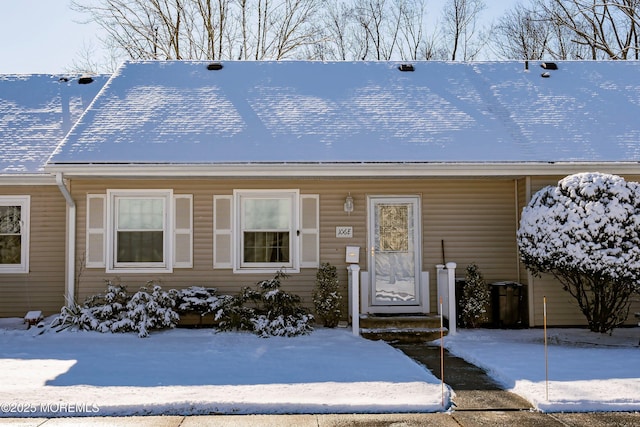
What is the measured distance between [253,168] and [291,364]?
12.2ft

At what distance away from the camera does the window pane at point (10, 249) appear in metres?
11.5

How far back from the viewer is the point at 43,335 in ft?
32.8

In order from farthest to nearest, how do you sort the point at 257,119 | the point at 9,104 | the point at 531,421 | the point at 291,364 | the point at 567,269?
the point at 9,104 → the point at 257,119 → the point at 567,269 → the point at 291,364 → the point at 531,421

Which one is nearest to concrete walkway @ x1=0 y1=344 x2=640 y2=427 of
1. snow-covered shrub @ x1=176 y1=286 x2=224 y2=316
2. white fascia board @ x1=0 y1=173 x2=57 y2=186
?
snow-covered shrub @ x1=176 y1=286 x2=224 y2=316

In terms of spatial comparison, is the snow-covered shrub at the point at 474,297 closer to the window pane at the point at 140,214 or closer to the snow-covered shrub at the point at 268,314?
the snow-covered shrub at the point at 268,314

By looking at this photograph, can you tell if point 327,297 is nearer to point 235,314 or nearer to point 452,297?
point 235,314

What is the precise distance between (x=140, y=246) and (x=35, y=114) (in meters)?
4.37

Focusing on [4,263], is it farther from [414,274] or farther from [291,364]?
[414,274]

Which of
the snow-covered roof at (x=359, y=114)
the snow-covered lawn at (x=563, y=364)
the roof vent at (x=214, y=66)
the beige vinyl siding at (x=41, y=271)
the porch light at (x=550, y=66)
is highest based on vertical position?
the porch light at (x=550, y=66)

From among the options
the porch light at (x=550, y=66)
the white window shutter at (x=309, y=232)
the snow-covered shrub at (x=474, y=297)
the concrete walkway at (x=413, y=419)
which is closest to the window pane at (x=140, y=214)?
the white window shutter at (x=309, y=232)

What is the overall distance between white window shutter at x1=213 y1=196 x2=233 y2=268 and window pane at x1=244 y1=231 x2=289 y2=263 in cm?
30

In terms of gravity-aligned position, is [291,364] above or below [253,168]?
below

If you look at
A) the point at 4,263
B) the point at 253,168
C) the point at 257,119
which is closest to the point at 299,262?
the point at 253,168

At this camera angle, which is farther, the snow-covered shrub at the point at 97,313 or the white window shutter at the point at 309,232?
the white window shutter at the point at 309,232
